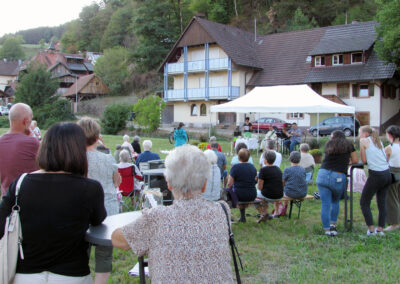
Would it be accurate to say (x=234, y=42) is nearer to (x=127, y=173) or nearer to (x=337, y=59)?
(x=337, y=59)

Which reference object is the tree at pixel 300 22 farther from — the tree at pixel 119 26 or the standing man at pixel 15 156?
the standing man at pixel 15 156

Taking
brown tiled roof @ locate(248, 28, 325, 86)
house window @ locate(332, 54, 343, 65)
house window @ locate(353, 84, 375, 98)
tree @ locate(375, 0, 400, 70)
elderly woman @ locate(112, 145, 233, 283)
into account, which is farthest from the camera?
brown tiled roof @ locate(248, 28, 325, 86)

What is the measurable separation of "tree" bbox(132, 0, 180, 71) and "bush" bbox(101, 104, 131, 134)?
16935 millimetres

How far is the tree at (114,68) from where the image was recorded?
54531 mm

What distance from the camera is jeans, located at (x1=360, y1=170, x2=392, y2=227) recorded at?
17.6 feet

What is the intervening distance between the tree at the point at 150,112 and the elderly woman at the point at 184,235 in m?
26.6

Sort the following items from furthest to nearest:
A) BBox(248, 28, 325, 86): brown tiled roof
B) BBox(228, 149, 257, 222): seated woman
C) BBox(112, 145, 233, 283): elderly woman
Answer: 1. BBox(248, 28, 325, 86): brown tiled roof
2. BBox(228, 149, 257, 222): seated woman
3. BBox(112, 145, 233, 283): elderly woman

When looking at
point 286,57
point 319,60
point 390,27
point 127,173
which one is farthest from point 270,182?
point 286,57

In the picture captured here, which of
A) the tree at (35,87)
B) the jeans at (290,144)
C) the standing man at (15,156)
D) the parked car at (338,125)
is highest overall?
the tree at (35,87)

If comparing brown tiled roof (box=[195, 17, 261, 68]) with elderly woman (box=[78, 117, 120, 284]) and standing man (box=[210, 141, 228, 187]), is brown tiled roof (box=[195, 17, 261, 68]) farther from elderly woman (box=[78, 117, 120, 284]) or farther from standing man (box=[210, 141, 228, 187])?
elderly woman (box=[78, 117, 120, 284])

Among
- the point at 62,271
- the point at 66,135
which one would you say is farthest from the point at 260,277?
the point at 66,135

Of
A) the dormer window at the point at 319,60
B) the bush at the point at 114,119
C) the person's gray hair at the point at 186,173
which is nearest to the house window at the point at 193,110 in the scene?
the bush at the point at 114,119

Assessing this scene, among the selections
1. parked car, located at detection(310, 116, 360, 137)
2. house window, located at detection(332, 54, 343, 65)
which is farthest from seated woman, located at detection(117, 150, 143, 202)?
house window, located at detection(332, 54, 343, 65)

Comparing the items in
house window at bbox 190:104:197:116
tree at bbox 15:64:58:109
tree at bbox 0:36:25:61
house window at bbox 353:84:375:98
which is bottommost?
house window at bbox 190:104:197:116
